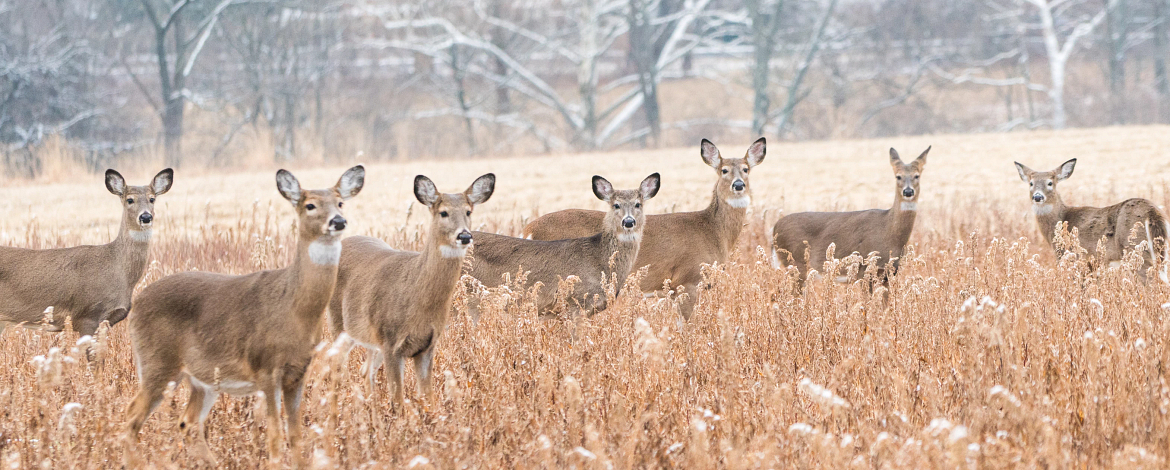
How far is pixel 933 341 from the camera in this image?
6.27 metres

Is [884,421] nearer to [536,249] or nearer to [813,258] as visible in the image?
[536,249]

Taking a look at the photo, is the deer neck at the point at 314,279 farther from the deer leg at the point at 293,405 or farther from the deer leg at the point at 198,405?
the deer leg at the point at 198,405

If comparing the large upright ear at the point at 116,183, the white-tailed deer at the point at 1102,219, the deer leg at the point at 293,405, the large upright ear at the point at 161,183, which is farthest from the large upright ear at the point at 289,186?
the white-tailed deer at the point at 1102,219

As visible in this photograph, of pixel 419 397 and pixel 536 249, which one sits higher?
pixel 536 249

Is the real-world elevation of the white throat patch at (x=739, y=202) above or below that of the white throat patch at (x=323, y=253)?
above

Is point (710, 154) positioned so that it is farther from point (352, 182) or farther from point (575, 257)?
point (352, 182)

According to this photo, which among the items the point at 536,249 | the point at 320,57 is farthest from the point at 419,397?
the point at 320,57

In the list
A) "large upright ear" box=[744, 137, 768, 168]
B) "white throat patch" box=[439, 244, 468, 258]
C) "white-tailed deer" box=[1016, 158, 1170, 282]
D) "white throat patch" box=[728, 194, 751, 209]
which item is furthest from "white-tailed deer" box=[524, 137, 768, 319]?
"white throat patch" box=[439, 244, 468, 258]

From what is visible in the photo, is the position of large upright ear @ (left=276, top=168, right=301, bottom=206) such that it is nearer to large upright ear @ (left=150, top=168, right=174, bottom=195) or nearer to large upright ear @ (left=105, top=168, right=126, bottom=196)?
large upright ear @ (left=150, top=168, right=174, bottom=195)

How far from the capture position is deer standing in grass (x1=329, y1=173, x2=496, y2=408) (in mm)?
5684

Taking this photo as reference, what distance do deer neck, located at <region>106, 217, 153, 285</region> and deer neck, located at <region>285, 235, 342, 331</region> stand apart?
3362 millimetres

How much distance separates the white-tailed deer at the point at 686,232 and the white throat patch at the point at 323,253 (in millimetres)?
4209

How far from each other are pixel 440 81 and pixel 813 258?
36570 millimetres

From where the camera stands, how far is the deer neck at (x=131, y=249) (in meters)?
7.80
